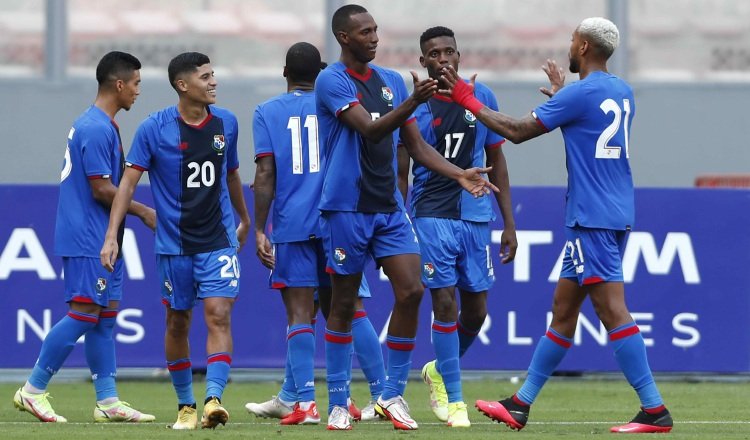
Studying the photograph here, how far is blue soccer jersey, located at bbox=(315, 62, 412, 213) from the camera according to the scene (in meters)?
8.34

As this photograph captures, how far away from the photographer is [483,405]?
8523 mm

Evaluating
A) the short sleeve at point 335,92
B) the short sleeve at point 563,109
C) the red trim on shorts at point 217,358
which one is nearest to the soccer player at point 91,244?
the red trim on shorts at point 217,358

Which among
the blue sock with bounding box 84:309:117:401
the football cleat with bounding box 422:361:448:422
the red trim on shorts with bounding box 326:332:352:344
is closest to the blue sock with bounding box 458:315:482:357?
the football cleat with bounding box 422:361:448:422

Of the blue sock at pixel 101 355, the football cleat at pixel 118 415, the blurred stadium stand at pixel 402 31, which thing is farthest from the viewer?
the blurred stadium stand at pixel 402 31

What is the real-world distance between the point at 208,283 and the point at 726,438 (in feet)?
9.81

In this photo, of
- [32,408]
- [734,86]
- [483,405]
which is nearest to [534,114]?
[483,405]

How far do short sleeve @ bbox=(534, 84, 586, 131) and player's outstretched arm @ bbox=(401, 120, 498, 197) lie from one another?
46 cm

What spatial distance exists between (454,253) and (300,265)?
0.95 metres

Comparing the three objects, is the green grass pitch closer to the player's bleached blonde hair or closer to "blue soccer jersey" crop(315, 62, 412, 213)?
"blue soccer jersey" crop(315, 62, 412, 213)

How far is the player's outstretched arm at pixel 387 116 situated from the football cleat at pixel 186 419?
1940mm

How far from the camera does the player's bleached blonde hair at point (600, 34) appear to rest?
8.44m

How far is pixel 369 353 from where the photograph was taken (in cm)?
938

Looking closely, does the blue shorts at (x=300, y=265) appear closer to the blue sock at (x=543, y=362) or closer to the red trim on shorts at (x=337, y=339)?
the red trim on shorts at (x=337, y=339)

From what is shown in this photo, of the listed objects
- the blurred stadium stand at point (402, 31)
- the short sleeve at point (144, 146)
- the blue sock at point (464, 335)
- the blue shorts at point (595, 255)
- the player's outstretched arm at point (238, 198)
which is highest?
the blurred stadium stand at point (402, 31)
